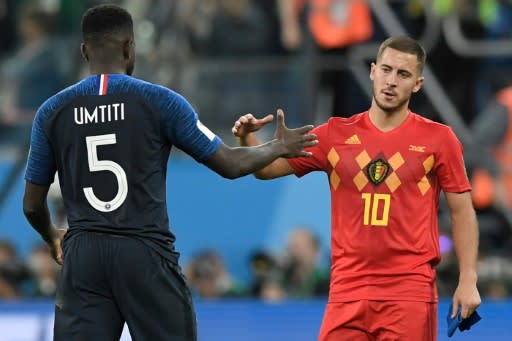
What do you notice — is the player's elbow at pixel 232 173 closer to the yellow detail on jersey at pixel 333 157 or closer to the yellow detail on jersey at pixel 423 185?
the yellow detail on jersey at pixel 333 157

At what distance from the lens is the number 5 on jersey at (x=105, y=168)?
6082 millimetres

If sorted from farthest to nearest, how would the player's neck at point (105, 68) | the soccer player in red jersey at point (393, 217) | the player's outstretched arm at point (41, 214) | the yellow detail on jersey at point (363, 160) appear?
the yellow detail on jersey at point (363, 160), the soccer player in red jersey at point (393, 217), the player's outstretched arm at point (41, 214), the player's neck at point (105, 68)

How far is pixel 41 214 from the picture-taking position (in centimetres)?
650

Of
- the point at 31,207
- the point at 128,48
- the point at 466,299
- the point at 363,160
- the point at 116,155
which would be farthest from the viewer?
the point at 363,160

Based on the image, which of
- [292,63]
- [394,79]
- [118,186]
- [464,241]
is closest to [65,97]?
[118,186]

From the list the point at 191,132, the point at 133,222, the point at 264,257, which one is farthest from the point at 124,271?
the point at 264,257

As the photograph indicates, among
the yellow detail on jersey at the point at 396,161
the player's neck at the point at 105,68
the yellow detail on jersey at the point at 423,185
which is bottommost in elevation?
the yellow detail on jersey at the point at 423,185

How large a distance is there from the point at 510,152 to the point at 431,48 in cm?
119

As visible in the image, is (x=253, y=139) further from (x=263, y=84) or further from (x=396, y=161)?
(x=263, y=84)

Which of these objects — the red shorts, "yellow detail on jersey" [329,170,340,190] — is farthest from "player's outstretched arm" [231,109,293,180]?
the red shorts

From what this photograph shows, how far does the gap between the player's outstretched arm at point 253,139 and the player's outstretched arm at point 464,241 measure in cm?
83

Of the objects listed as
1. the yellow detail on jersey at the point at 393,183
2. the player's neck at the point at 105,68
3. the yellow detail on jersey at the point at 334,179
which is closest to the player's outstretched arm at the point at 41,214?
the player's neck at the point at 105,68

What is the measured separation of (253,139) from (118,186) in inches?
40.3

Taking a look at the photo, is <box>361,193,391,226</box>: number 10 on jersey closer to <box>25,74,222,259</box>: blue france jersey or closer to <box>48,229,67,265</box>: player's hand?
<box>25,74,222,259</box>: blue france jersey
